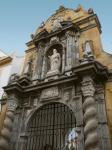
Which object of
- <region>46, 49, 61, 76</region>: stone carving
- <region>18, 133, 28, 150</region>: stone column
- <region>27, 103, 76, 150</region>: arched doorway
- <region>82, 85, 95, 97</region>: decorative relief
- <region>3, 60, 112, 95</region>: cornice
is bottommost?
<region>18, 133, 28, 150</region>: stone column

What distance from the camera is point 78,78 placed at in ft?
19.6

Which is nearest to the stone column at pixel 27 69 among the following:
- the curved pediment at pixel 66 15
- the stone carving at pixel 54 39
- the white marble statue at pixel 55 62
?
the white marble statue at pixel 55 62

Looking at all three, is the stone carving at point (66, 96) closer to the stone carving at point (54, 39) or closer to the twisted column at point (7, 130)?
the twisted column at point (7, 130)

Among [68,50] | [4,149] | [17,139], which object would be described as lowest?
[4,149]

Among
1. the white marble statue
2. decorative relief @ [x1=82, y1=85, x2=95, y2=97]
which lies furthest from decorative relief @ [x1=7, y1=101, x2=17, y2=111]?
decorative relief @ [x1=82, y1=85, x2=95, y2=97]

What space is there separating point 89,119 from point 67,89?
2047mm

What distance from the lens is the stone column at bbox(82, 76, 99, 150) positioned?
13.7 feet

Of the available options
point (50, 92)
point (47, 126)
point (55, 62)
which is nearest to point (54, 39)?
point (55, 62)

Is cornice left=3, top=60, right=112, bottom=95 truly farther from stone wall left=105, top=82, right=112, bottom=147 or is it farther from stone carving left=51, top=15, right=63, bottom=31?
stone carving left=51, top=15, right=63, bottom=31

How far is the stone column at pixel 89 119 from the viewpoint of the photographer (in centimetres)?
418

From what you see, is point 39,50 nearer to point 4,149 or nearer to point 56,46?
point 56,46

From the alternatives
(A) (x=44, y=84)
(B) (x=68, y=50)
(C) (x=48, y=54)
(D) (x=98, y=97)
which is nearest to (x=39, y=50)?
(C) (x=48, y=54)

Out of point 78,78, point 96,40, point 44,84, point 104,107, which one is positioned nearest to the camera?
point 104,107

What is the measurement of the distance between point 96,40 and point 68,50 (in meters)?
1.49
